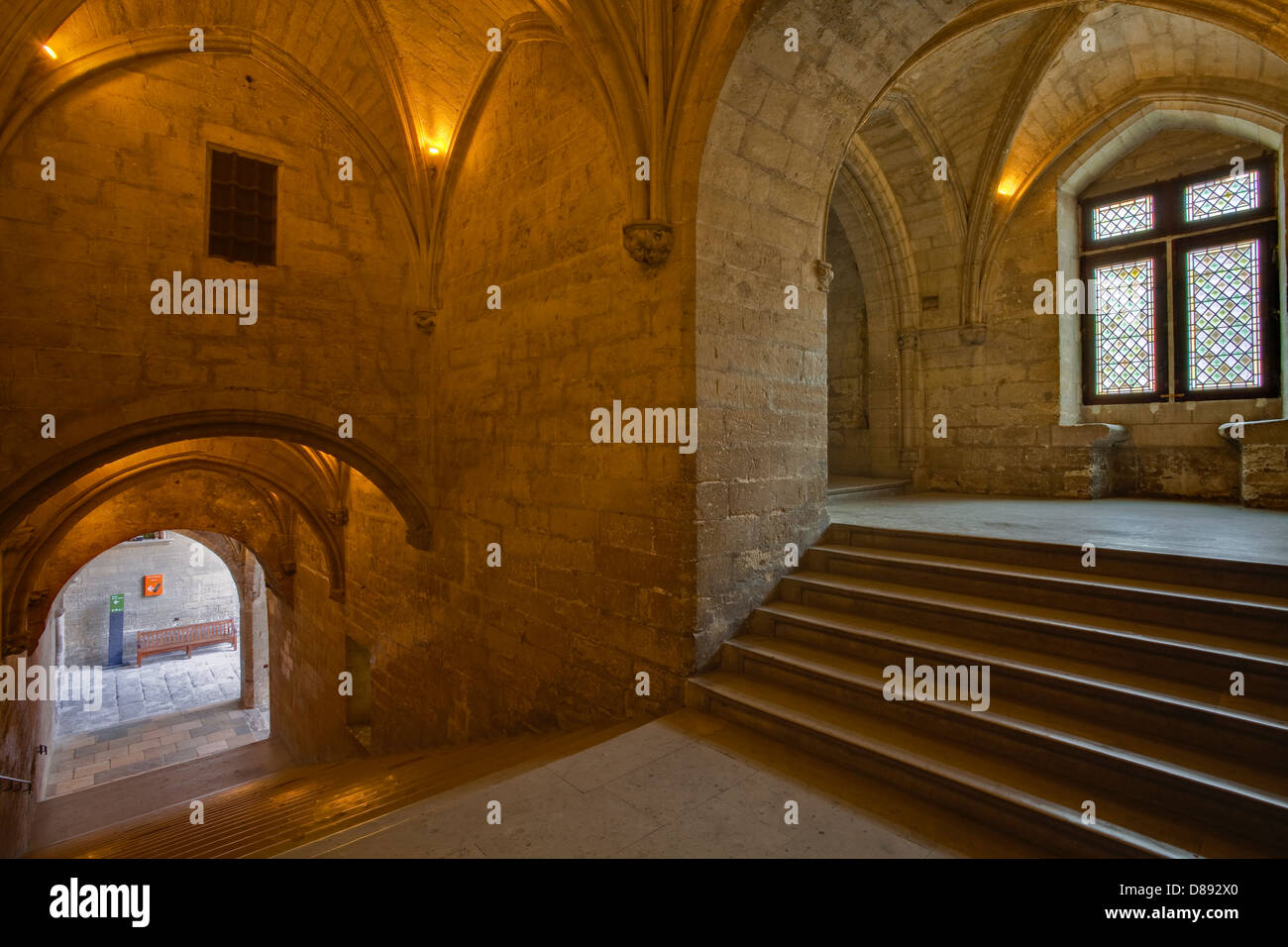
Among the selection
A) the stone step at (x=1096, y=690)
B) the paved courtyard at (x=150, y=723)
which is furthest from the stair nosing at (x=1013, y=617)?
the paved courtyard at (x=150, y=723)

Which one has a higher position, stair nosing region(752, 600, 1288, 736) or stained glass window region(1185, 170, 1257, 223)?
stained glass window region(1185, 170, 1257, 223)

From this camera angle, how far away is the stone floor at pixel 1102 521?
3.61 meters

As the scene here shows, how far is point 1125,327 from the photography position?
287 inches

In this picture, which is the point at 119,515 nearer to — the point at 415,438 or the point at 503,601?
the point at 415,438

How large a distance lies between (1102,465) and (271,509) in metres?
11.1

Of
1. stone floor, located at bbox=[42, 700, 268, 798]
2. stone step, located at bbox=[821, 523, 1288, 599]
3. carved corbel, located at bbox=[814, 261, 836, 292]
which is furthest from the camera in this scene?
stone floor, located at bbox=[42, 700, 268, 798]

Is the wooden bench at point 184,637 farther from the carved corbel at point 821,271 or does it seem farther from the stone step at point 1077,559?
the carved corbel at point 821,271

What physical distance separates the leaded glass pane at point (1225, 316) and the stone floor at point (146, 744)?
51.4 ft

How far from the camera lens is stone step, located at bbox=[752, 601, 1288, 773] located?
238cm

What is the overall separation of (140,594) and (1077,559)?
21.2m

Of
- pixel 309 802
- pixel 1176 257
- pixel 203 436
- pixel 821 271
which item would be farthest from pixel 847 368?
pixel 309 802

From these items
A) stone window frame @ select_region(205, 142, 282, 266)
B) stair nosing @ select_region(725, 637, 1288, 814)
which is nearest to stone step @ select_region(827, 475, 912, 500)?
stair nosing @ select_region(725, 637, 1288, 814)

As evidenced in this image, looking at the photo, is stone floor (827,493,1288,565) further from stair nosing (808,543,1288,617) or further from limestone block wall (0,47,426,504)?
limestone block wall (0,47,426,504)
